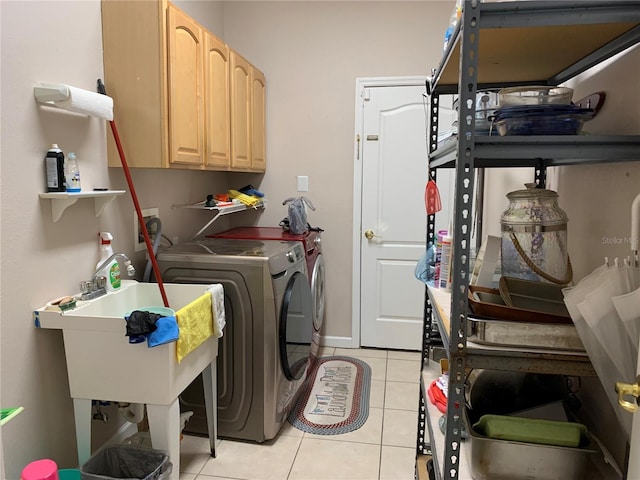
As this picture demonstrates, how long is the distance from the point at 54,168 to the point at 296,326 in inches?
55.5

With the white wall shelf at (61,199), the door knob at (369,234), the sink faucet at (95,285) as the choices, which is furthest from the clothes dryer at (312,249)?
the white wall shelf at (61,199)

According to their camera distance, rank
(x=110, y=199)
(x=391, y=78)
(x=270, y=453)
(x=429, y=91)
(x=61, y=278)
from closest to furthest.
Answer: (x=429, y=91) → (x=61, y=278) → (x=110, y=199) → (x=270, y=453) → (x=391, y=78)

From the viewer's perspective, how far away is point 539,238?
108cm

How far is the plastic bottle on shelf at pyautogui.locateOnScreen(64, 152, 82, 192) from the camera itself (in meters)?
1.75

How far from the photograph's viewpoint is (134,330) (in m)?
1.54

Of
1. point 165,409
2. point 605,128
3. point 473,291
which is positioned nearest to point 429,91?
point 605,128

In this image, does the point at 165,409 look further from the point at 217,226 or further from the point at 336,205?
the point at 336,205

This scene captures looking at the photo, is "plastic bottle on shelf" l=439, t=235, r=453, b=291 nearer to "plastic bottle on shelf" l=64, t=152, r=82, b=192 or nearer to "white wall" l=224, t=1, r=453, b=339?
"plastic bottle on shelf" l=64, t=152, r=82, b=192

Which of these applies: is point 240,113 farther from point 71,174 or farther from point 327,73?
point 71,174

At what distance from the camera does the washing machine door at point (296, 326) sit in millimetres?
2303

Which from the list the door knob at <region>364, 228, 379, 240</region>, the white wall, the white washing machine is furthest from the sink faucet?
the door knob at <region>364, 228, 379, 240</region>

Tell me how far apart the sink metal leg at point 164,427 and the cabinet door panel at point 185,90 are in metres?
1.08

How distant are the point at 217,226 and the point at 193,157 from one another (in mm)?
1172

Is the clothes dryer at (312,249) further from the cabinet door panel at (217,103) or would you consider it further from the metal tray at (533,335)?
the metal tray at (533,335)
